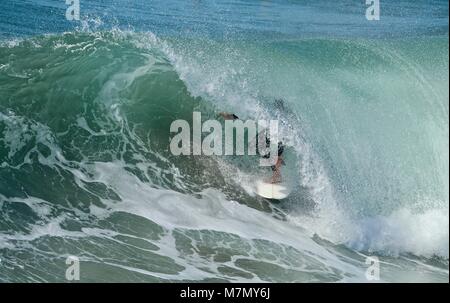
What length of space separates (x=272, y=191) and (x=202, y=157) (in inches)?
62.5

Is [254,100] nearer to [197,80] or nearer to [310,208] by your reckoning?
[197,80]

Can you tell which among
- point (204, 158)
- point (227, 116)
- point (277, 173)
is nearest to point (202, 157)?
point (204, 158)

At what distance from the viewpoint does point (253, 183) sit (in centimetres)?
1186

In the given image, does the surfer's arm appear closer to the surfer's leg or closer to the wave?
the wave

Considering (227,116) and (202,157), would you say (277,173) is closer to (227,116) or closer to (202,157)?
(202,157)

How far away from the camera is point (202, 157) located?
39.4 feet

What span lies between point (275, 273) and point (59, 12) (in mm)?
8665

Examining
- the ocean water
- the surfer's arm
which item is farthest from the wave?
the surfer's arm

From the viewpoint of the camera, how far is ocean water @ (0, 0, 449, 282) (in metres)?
10.0

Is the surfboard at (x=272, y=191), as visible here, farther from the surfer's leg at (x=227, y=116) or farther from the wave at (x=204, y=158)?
the surfer's leg at (x=227, y=116)

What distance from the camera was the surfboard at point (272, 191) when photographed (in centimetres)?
1177

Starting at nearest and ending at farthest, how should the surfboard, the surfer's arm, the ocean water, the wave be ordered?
the ocean water < the wave < the surfboard < the surfer's arm

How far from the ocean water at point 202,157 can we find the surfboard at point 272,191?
0.15m

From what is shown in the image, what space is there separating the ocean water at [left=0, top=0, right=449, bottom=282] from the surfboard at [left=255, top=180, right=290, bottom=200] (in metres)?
0.15
